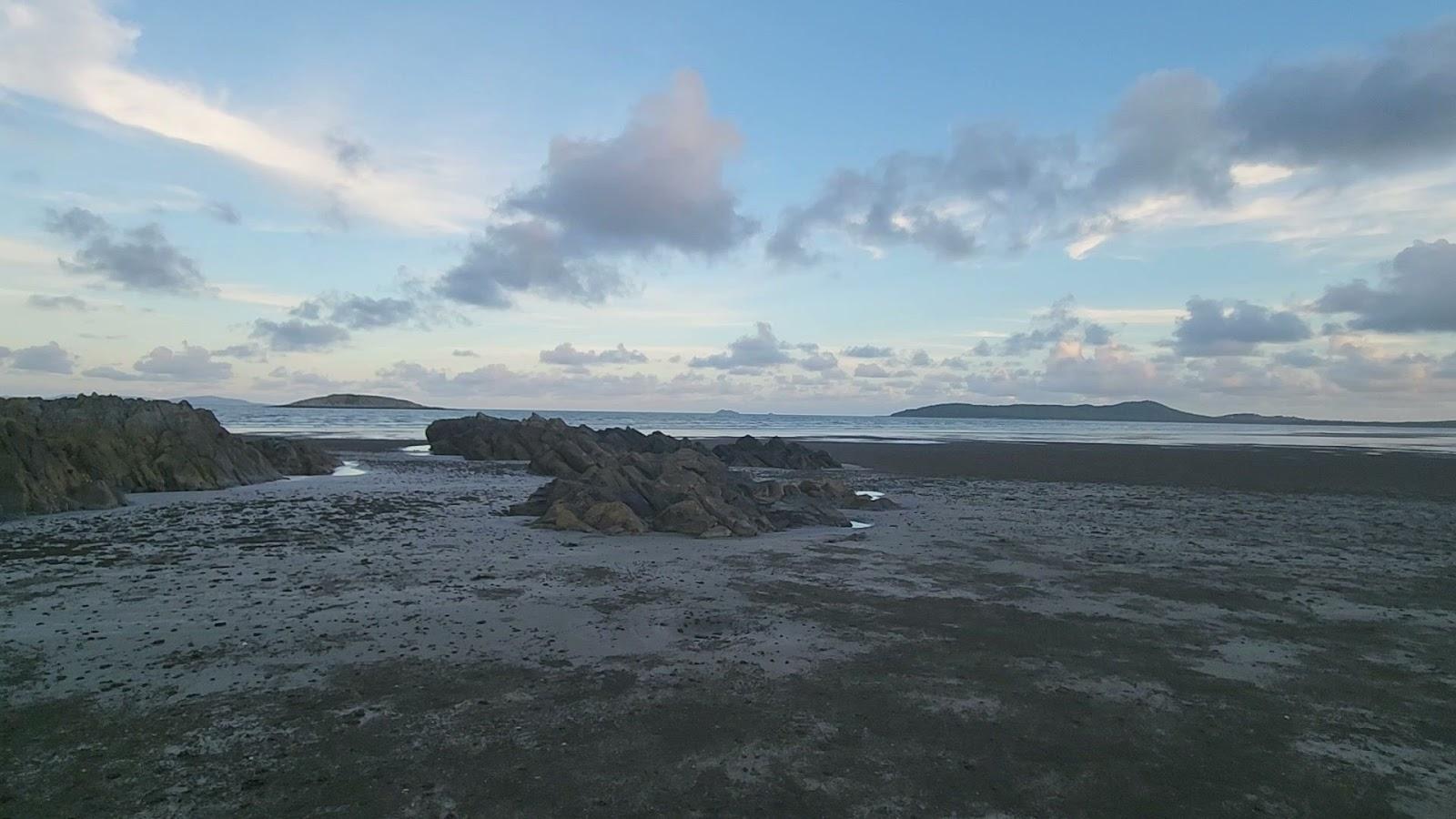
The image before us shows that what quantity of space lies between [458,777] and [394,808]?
22.3 inches

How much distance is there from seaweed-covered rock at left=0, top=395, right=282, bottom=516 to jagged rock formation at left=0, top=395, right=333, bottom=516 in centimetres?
3

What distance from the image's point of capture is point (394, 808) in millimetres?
5832

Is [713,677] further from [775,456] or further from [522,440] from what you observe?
[522,440]

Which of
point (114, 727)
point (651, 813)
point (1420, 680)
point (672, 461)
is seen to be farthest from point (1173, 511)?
point (114, 727)

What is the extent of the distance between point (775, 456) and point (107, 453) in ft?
100

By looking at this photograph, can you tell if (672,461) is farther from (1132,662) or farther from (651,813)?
(651,813)

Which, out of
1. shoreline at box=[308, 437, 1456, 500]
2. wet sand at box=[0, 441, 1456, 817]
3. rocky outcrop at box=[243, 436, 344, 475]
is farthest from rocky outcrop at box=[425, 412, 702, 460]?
wet sand at box=[0, 441, 1456, 817]

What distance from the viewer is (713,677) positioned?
29.4 feet

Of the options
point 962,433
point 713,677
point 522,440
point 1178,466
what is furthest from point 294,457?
point 962,433

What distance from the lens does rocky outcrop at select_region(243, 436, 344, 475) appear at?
34.6 metres

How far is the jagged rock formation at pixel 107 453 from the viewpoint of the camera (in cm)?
2153

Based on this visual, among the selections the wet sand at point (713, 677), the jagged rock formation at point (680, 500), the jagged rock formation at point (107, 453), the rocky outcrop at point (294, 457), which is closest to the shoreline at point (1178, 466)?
the jagged rock formation at point (680, 500)

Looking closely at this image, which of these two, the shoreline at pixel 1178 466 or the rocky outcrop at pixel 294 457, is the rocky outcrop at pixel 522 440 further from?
the rocky outcrop at pixel 294 457

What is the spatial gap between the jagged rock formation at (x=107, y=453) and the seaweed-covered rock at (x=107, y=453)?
0.03 meters
